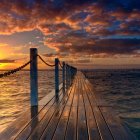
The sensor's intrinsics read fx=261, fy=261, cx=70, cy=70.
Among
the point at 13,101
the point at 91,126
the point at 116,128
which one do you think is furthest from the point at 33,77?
the point at 13,101

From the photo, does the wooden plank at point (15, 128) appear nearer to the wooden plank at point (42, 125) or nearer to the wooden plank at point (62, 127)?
the wooden plank at point (42, 125)

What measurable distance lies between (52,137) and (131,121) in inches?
152

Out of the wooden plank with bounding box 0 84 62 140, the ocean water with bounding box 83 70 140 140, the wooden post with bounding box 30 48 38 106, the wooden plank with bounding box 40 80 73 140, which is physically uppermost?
the wooden post with bounding box 30 48 38 106

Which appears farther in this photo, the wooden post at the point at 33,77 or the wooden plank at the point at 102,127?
the wooden post at the point at 33,77

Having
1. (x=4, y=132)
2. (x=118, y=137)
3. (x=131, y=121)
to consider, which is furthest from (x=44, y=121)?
(x=131, y=121)

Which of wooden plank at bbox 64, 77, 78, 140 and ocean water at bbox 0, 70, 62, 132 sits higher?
wooden plank at bbox 64, 77, 78, 140

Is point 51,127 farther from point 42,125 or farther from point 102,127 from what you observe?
point 102,127

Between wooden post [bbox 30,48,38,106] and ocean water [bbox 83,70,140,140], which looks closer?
wooden post [bbox 30,48,38,106]

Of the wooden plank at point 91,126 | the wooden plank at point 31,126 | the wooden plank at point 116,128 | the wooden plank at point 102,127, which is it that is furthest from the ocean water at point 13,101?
the wooden plank at point 116,128

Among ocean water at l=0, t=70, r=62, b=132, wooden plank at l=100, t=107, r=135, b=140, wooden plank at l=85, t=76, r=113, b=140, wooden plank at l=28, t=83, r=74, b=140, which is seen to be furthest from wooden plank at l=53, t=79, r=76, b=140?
ocean water at l=0, t=70, r=62, b=132

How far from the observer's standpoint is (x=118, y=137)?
371 cm

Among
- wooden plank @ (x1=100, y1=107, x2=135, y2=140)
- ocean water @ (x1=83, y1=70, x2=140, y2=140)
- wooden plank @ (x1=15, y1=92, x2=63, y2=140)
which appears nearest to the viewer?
wooden plank @ (x1=100, y1=107, x2=135, y2=140)

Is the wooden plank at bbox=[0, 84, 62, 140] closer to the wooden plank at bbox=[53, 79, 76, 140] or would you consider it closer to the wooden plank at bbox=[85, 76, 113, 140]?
the wooden plank at bbox=[53, 79, 76, 140]

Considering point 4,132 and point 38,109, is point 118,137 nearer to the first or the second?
point 4,132
